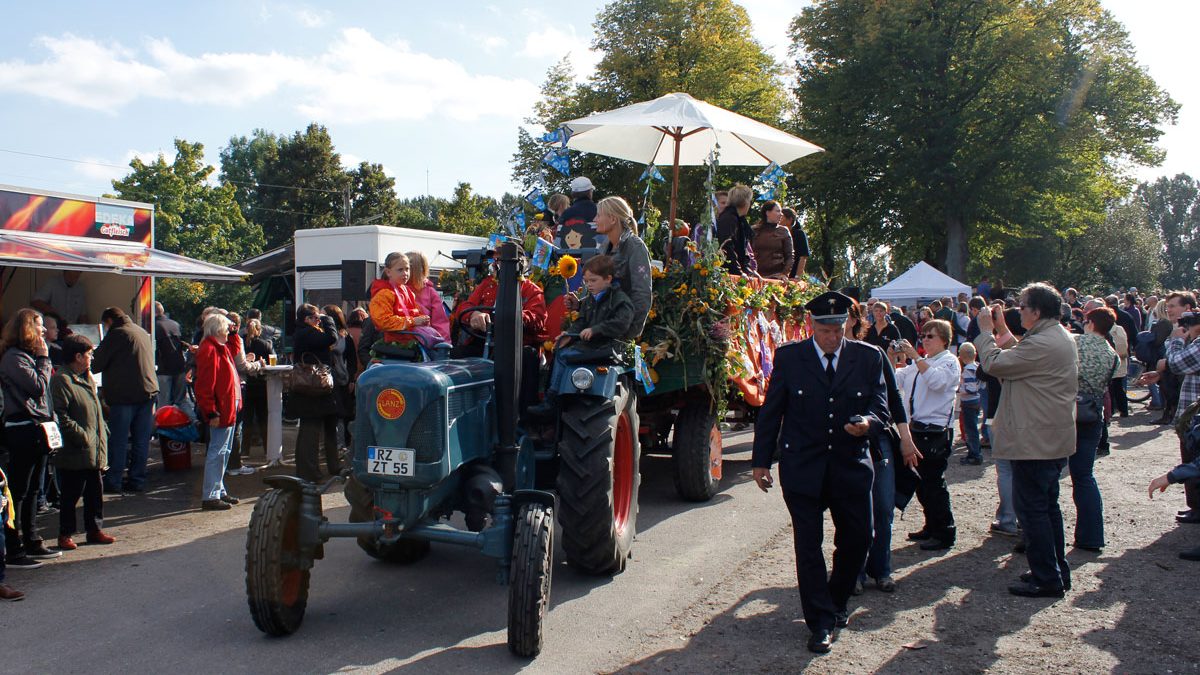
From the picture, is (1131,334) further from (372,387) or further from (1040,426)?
(372,387)

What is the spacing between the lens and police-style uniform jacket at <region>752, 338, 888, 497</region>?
4668mm

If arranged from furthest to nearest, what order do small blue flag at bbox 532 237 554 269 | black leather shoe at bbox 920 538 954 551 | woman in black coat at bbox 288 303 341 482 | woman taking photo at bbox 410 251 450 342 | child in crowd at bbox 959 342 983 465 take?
child in crowd at bbox 959 342 983 465 → woman in black coat at bbox 288 303 341 482 → small blue flag at bbox 532 237 554 269 → woman taking photo at bbox 410 251 450 342 → black leather shoe at bbox 920 538 954 551

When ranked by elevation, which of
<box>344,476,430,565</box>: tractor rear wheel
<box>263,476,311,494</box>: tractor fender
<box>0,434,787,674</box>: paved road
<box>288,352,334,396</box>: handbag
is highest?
<box>288,352,334,396</box>: handbag

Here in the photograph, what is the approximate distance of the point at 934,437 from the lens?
6590mm

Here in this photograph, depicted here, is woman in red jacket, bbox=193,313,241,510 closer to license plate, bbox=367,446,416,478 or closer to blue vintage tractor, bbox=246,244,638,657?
blue vintage tractor, bbox=246,244,638,657

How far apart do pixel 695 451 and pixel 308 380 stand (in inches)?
145

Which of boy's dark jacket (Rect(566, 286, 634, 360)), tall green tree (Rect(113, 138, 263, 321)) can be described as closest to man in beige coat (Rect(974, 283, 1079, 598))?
boy's dark jacket (Rect(566, 286, 634, 360))

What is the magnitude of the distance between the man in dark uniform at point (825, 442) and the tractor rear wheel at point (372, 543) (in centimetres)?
240

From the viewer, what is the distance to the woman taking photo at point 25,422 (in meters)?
6.07

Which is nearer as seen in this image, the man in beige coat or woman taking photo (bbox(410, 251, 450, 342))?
the man in beige coat

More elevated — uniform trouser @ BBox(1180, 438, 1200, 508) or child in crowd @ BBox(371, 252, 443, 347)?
child in crowd @ BBox(371, 252, 443, 347)

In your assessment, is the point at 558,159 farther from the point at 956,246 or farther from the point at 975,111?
the point at 956,246

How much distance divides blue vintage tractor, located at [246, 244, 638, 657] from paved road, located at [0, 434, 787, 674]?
25cm

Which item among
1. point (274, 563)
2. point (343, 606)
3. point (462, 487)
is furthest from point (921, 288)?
point (274, 563)
